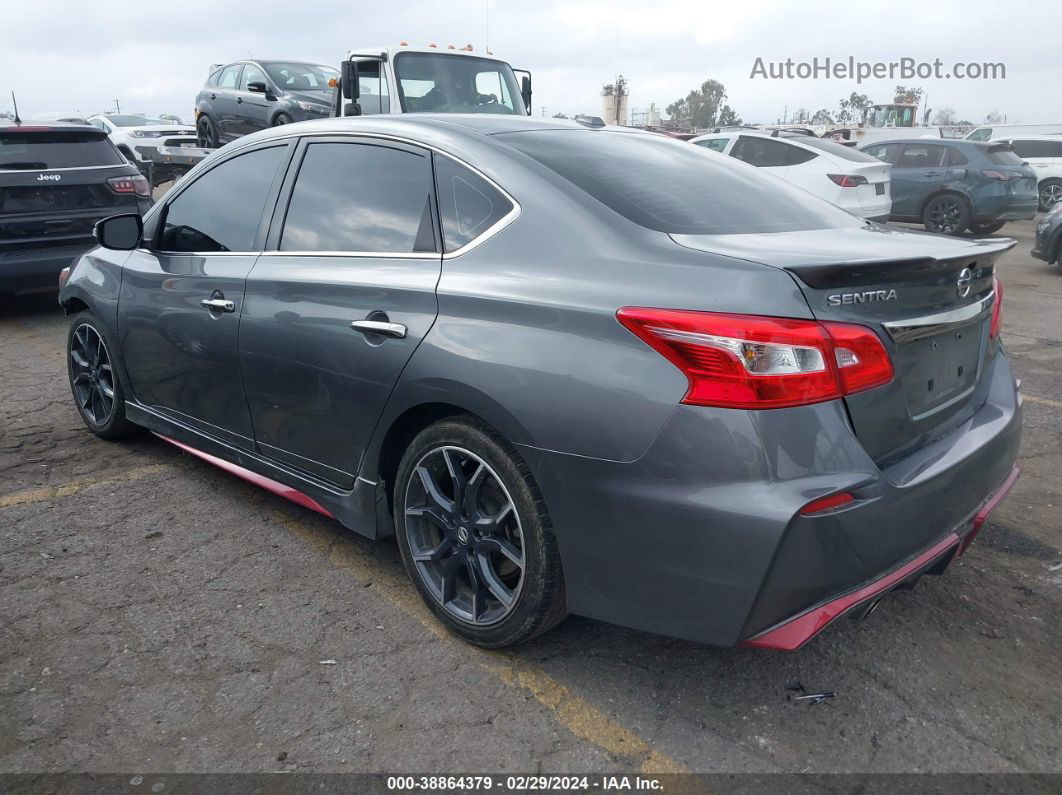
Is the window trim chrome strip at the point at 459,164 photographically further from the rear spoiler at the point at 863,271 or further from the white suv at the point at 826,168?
the white suv at the point at 826,168

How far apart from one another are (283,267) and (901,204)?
14353mm

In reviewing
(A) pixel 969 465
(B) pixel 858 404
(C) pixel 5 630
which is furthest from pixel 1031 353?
(C) pixel 5 630

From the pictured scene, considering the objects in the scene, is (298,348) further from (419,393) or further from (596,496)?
(596,496)

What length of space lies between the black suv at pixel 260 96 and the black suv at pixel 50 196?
5047 millimetres

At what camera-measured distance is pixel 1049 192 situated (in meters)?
20.3

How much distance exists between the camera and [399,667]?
2.85 metres

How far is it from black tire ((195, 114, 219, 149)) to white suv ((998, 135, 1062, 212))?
53.5 ft

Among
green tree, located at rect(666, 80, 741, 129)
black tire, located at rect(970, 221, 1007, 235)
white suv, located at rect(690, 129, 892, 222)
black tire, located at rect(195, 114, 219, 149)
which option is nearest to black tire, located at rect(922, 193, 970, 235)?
black tire, located at rect(970, 221, 1007, 235)

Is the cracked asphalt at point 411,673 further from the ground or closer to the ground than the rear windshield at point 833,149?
closer to the ground

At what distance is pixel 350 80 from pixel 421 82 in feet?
2.97

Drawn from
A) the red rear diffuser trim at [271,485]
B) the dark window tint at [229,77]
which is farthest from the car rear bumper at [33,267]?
the dark window tint at [229,77]

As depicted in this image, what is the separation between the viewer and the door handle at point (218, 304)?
11.9 feet

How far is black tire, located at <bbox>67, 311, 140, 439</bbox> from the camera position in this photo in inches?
182

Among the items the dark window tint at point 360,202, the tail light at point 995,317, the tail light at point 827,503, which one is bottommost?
the tail light at point 827,503
